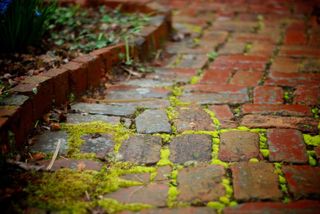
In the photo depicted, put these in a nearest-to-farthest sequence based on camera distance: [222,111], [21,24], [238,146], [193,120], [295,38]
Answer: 1. [238,146]
2. [193,120]
3. [222,111]
4. [21,24]
5. [295,38]

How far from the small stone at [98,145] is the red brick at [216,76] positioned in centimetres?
102

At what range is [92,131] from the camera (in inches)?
82.0

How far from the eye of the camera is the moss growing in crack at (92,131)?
6.45 feet

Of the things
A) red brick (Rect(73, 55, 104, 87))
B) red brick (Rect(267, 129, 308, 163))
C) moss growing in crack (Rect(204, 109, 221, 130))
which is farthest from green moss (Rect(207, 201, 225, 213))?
red brick (Rect(73, 55, 104, 87))

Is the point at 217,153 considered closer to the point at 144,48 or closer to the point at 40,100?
the point at 40,100

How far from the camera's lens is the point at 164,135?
6.68 ft

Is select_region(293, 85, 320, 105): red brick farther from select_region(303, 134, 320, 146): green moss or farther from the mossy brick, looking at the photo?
the mossy brick

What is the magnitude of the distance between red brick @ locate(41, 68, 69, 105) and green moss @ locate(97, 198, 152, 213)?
93 centimetres

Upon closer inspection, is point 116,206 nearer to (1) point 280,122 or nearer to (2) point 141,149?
(2) point 141,149

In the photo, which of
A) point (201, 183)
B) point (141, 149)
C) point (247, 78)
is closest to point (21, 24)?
point (141, 149)

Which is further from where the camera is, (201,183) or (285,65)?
(285,65)

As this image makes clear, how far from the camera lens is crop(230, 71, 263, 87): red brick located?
270 centimetres

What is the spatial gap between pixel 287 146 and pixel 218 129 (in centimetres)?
36

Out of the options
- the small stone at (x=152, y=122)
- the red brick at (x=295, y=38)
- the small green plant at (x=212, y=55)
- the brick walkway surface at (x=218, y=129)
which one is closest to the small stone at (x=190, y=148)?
the brick walkway surface at (x=218, y=129)
